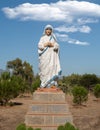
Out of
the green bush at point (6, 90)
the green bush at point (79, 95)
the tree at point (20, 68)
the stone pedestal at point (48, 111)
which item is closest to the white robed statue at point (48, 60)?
the stone pedestal at point (48, 111)

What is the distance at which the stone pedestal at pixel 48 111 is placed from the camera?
34.1 feet

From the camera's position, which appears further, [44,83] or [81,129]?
[81,129]

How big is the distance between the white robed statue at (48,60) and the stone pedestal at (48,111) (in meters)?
0.45

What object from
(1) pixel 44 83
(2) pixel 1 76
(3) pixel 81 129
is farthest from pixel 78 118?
(2) pixel 1 76

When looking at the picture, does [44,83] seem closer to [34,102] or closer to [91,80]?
[34,102]

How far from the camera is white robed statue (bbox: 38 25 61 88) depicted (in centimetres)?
1119

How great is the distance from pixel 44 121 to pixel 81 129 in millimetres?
2683

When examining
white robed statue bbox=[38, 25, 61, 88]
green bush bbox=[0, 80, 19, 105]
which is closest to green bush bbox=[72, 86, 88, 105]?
green bush bbox=[0, 80, 19, 105]

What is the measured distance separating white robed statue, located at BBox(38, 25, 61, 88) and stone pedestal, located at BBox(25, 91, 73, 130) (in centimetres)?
45

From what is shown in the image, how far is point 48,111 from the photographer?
10.6 m

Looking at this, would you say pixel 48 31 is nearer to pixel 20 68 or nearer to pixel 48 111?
pixel 48 111

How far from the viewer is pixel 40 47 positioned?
11320mm

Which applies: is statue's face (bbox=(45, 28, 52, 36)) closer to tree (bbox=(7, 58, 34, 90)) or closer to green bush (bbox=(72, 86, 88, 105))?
green bush (bbox=(72, 86, 88, 105))

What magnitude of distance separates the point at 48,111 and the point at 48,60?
1.65 metres
